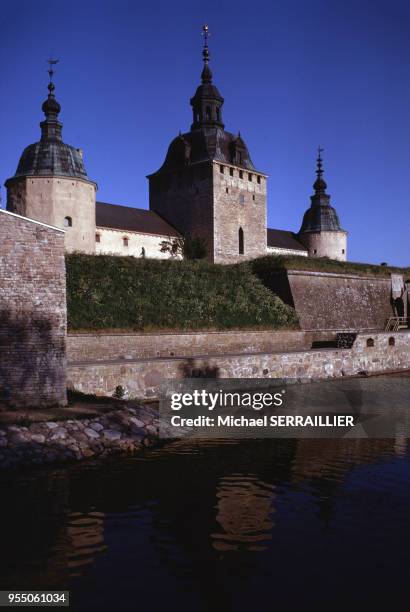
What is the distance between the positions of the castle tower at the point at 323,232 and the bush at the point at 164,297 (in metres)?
24.8

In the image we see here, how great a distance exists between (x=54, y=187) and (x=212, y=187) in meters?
14.8

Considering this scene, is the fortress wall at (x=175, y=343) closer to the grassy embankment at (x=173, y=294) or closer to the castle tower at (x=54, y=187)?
the grassy embankment at (x=173, y=294)

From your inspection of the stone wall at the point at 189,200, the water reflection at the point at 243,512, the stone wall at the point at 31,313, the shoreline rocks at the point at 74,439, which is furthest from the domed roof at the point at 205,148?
the water reflection at the point at 243,512

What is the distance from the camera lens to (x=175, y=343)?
910 inches

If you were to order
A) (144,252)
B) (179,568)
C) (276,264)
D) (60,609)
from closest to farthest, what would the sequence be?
1. (60,609)
2. (179,568)
3. (276,264)
4. (144,252)

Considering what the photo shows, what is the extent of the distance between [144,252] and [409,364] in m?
20.5

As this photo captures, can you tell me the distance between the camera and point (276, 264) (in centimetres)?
3253

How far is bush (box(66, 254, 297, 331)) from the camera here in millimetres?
22906

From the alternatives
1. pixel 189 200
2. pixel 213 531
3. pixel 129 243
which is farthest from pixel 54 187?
pixel 213 531

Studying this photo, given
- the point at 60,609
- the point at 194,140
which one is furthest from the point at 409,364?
the point at 194,140

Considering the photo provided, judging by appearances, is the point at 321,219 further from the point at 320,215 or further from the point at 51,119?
the point at 51,119

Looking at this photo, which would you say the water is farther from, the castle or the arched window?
the arched window

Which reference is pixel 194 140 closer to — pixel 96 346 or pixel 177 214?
pixel 177 214

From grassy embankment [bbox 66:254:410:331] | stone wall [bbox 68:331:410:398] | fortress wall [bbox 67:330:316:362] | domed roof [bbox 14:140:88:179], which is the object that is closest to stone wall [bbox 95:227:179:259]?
domed roof [bbox 14:140:88:179]
